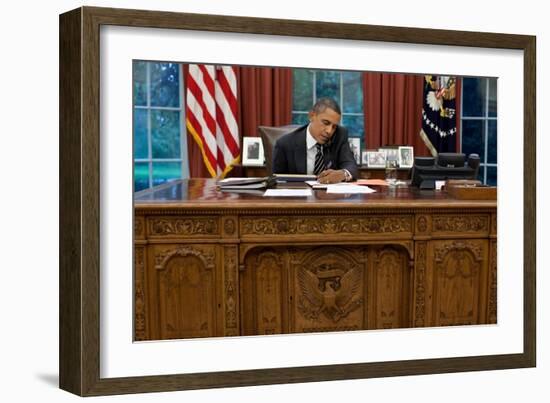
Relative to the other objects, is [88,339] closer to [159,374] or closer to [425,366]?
[159,374]

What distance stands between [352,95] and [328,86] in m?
0.31

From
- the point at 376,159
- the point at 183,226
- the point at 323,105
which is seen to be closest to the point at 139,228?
the point at 183,226

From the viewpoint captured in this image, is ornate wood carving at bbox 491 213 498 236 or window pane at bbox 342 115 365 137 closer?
ornate wood carving at bbox 491 213 498 236

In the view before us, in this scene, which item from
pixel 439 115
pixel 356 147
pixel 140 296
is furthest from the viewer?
pixel 356 147

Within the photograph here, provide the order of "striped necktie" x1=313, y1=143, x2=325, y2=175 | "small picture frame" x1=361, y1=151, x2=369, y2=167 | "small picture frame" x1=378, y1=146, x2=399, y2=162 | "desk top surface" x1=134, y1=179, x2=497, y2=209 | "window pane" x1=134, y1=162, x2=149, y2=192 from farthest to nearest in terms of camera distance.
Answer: "small picture frame" x1=361, y1=151, x2=369, y2=167 → "small picture frame" x1=378, y1=146, x2=399, y2=162 → "striped necktie" x1=313, y1=143, x2=325, y2=175 → "desk top surface" x1=134, y1=179, x2=497, y2=209 → "window pane" x1=134, y1=162, x2=149, y2=192

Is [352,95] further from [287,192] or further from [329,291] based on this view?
[329,291]

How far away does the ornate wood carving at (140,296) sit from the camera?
10.5ft

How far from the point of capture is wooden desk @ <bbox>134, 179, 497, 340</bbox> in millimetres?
3428

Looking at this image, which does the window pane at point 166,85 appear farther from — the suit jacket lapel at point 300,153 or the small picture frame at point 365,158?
→ the small picture frame at point 365,158

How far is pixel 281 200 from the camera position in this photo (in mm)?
3590

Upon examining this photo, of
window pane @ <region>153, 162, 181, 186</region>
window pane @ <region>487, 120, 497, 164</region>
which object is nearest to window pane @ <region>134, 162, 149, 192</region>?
window pane @ <region>153, 162, 181, 186</region>

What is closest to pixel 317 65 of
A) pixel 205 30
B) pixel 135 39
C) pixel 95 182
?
pixel 205 30

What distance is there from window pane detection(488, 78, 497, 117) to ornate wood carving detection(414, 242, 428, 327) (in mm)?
625

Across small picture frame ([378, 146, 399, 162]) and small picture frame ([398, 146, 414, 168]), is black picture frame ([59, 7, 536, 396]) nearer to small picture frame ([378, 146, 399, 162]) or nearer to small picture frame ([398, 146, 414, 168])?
small picture frame ([378, 146, 399, 162])
